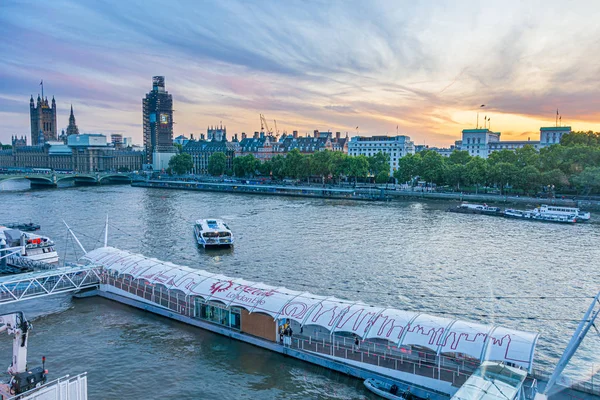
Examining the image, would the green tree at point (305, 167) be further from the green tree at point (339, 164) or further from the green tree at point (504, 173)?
the green tree at point (504, 173)

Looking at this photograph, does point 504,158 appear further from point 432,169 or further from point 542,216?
point 542,216

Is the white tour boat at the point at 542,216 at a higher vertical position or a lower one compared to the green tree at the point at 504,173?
lower

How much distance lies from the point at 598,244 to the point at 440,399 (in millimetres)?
39432

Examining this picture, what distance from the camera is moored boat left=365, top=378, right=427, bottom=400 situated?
58.4ft

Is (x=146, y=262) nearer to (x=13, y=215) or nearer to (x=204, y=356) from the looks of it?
(x=204, y=356)

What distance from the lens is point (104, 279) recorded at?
98.0 ft

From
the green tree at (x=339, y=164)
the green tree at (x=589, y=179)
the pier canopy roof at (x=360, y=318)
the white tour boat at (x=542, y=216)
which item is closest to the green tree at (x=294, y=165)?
the green tree at (x=339, y=164)

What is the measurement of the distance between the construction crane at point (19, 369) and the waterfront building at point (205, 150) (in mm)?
158464

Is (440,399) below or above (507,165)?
below

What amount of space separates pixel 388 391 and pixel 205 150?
171 metres

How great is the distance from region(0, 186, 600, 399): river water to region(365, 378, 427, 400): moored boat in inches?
16.3

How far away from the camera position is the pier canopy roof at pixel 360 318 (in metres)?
17.8

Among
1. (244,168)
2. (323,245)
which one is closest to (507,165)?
(323,245)

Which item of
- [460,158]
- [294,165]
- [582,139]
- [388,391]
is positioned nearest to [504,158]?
[460,158]
